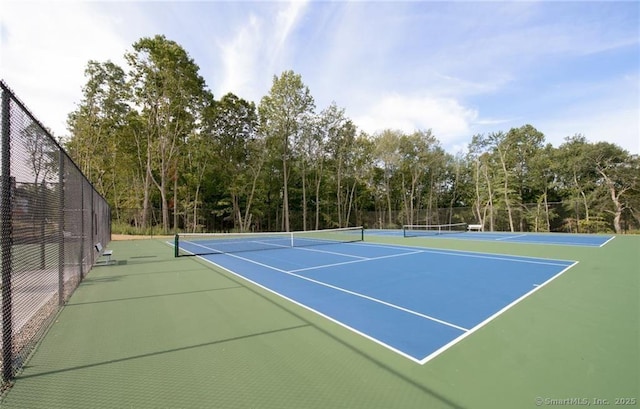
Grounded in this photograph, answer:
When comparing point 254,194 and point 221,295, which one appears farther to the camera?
point 254,194

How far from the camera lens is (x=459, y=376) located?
105 inches

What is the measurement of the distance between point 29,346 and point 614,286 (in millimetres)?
9010

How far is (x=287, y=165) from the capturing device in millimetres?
33375

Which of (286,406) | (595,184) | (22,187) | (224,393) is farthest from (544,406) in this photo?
(595,184)

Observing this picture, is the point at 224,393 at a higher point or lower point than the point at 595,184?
lower

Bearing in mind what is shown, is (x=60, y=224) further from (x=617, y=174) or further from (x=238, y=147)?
(x=617, y=174)

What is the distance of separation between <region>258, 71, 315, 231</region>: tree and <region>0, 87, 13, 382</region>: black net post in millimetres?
26662

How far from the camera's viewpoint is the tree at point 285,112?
2872 centimetres

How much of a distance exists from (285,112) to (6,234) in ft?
93.0

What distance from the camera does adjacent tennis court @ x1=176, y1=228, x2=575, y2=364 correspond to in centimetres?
375

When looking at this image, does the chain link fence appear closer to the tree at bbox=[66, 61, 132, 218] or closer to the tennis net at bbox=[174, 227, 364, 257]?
the tennis net at bbox=[174, 227, 364, 257]

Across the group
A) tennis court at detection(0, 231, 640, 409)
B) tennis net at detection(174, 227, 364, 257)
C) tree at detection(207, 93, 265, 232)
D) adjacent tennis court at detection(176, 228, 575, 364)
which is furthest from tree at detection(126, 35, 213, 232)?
tennis court at detection(0, 231, 640, 409)

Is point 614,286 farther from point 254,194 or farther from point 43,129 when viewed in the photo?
point 254,194

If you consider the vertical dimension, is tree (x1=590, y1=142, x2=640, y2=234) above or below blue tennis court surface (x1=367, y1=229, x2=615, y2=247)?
above
